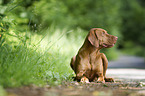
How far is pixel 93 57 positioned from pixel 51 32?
146cm

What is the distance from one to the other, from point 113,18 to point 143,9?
23.0m

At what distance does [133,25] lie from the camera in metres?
45.6

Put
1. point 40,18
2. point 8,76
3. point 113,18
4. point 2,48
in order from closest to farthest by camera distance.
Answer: point 8,76
point 2,48
point 40,18
point 113,18

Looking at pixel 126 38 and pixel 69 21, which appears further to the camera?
pixel 126 38

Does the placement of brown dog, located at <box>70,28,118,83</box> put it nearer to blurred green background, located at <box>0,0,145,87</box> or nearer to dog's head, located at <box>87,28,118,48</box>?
dog's head, located at <box>87,28,118,48</box>

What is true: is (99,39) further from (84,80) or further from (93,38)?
(84,80)

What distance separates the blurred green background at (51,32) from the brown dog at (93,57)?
1.69ft

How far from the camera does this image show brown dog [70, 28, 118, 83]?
4969 millimetres

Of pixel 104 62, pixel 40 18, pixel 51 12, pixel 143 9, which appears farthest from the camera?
pixel 143 9

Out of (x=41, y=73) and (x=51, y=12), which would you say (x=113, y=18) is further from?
(x=41, y=73)

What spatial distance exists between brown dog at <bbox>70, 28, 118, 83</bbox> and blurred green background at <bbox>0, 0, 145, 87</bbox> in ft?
1.69

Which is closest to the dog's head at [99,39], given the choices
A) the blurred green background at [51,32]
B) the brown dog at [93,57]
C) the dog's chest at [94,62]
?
the brown dog at [93,57]

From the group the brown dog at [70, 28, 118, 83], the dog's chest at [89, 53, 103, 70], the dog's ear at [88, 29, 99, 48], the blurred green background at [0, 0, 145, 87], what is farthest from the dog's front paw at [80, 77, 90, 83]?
the dog's ear at [88, 29, 99, 48]

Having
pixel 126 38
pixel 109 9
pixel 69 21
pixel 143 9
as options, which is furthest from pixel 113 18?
pixel 126 38
